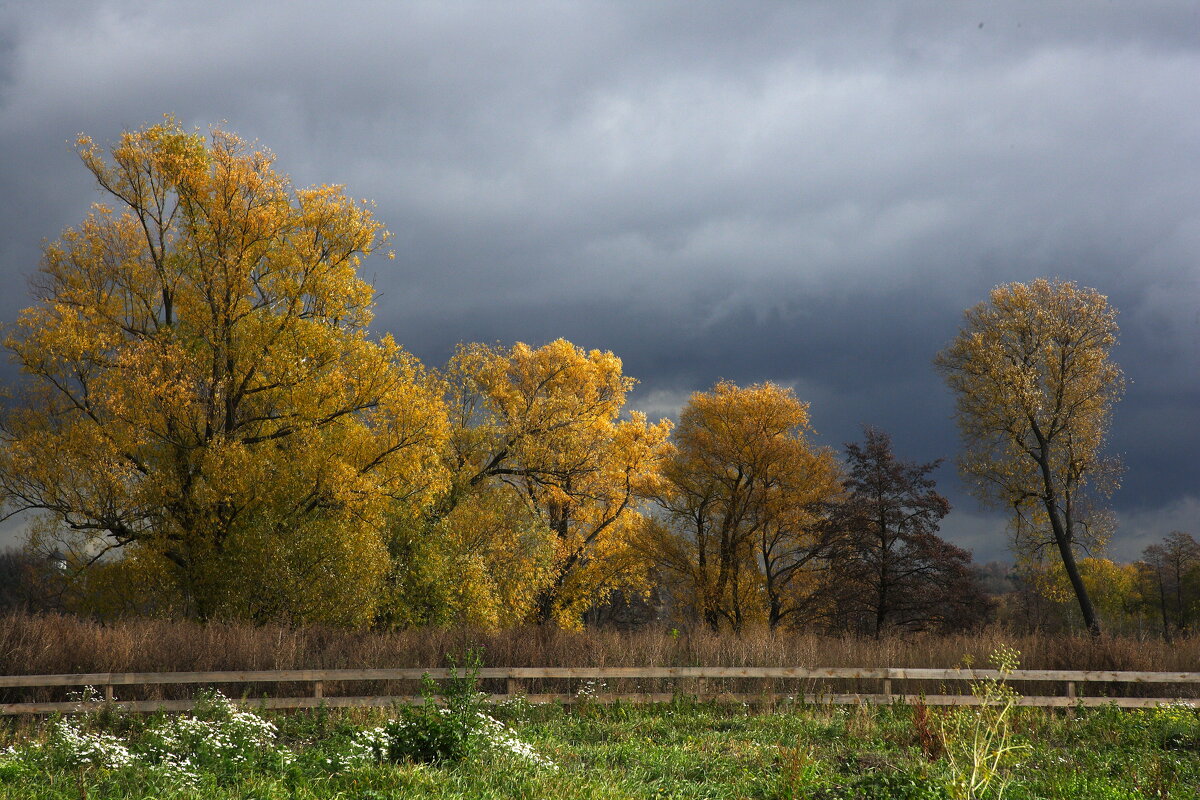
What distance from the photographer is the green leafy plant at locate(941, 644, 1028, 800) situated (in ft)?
21.3

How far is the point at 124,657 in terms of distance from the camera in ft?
45.1

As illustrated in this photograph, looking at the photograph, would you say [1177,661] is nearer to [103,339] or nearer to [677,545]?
[677,545]

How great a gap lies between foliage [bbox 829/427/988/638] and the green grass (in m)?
18.4

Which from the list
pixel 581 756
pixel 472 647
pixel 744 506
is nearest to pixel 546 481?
pixel 744 506

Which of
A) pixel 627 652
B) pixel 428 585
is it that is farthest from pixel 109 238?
pixel 627 652

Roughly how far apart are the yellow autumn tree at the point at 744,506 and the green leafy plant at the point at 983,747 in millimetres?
24384

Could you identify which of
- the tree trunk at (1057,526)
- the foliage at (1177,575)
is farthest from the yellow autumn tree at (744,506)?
the foliage at (1177,575)

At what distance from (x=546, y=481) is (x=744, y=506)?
10351mm

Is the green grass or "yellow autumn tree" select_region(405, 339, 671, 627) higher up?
"yellow autumn tree" select_region(405, 339, 671, 627)

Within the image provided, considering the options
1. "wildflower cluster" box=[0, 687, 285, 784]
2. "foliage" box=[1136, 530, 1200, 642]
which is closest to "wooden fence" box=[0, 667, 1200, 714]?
"wildflower cluster" box=[0, 687, 285, 784]

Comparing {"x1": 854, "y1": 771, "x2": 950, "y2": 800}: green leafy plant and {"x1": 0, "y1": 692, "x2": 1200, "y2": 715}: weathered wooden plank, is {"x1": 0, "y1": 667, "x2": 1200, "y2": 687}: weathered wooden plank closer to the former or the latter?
{"x1": 0, "y1": 692, "x2": 1200, "y2": 715}: weathered wooden plank

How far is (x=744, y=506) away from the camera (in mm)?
36906

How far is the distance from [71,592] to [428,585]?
998 cm

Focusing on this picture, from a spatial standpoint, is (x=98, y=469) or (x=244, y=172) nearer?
(x=98, y=469)
